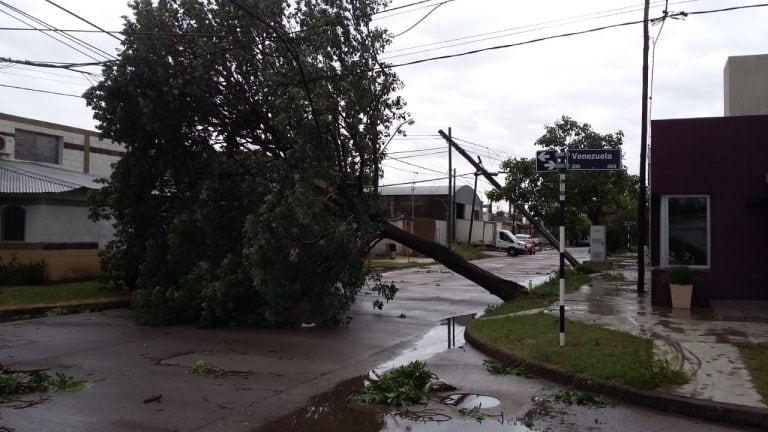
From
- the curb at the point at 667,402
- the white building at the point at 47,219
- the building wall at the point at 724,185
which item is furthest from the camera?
the white building at the point at 47,219

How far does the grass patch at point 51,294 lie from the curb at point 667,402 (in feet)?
39.4

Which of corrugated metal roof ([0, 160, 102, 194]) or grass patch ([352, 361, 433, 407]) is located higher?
corrugated metal roof ([0, 160, 102, 194])

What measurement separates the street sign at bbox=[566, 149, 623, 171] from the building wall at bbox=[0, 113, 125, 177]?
20.2 metres

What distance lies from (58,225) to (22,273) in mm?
2674

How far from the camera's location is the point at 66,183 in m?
19.7

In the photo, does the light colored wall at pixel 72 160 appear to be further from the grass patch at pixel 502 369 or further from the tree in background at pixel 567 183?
the grass patch at pixel 502 369

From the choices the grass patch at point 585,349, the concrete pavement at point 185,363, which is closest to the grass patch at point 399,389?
the concrete pavement at point 185,363

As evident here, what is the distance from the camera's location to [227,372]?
828 centimetres

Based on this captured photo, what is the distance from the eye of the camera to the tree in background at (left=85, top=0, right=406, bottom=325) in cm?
1165

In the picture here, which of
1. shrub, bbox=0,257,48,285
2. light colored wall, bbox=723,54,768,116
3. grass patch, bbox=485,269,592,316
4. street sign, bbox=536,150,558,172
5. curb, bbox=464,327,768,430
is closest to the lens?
curb, bbox=464,327,768,430

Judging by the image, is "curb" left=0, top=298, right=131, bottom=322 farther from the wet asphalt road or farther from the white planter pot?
the white planter pot

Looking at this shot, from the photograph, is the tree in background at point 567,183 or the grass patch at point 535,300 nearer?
the grass patch at point 535,300

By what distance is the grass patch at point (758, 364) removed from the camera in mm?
6661

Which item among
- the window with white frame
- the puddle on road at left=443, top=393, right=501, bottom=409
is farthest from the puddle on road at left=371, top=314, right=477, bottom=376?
the window with white frame
